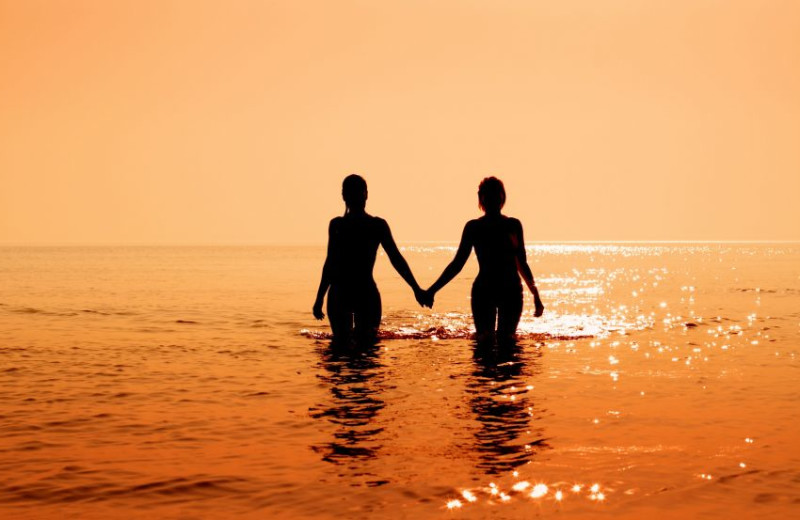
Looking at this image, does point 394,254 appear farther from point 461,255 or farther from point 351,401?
point 351,401

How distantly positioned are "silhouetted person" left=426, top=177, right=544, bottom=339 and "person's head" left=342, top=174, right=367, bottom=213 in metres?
1.53

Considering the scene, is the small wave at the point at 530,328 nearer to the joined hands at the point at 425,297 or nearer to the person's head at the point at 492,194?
the joined hands at the point at 425,297

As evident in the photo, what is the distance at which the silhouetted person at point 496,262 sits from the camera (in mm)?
12328

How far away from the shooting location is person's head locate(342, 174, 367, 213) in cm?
1221

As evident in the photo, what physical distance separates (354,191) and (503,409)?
4.12 m

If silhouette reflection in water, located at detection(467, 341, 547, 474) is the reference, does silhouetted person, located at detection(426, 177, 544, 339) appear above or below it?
above

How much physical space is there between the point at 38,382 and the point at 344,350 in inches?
169

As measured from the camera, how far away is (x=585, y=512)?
19.4 ft

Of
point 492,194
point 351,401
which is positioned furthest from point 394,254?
point 351,401

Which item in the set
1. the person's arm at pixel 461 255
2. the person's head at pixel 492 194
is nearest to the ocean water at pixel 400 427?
the person's arm at pixel 461 255

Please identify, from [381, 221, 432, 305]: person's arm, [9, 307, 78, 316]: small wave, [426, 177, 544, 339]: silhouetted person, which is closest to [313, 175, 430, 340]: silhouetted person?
[381, 221, 432, 305]: person's arm

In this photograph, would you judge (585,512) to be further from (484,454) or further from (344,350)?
(344,350)

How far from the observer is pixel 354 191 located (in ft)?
40.2

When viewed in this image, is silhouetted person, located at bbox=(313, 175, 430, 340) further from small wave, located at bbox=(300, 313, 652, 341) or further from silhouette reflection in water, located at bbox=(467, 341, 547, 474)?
small wave, located at bbox=(300, 313, 652, 341)
